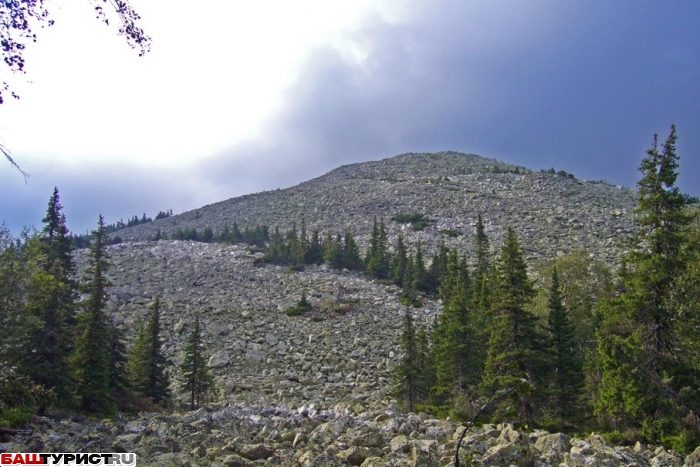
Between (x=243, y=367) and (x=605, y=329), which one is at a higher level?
(x=605, y=329)

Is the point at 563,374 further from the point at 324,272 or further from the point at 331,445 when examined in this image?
the point at 324,272

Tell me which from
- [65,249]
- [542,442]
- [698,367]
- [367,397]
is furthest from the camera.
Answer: [65,249]

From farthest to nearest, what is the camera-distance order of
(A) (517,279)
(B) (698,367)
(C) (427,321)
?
(C) (427,321), (A) (517,279), (B) (698,367)

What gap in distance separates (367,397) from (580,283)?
62.2ft

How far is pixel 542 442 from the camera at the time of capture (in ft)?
37.6

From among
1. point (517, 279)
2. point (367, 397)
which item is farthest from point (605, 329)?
point (367, 397)

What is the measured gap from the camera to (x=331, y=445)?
1116 centimetres

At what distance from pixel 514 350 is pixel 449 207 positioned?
7418 cm

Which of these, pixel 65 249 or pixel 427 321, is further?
pixel 427 321

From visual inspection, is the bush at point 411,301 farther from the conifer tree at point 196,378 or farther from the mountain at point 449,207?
the conifer tree at point 196,378

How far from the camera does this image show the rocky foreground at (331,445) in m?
9.79

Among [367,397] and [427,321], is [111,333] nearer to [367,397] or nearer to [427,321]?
[367,397]

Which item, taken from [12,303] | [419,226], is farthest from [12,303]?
[419,226]

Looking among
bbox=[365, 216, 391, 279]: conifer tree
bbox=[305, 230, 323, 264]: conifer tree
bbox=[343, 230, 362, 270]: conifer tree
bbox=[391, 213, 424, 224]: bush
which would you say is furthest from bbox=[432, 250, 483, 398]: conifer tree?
bbox=[391, 213, 424, 224]: bush
